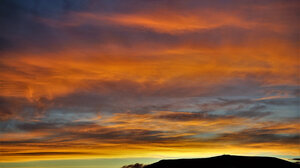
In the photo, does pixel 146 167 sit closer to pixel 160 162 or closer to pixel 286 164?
pixel 160 162

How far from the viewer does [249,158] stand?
3172 inches

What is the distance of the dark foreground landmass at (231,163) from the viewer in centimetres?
7650

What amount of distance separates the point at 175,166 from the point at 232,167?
45.0 feet

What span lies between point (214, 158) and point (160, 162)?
13.5m

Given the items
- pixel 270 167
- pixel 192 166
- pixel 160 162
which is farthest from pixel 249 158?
pixel 160 162

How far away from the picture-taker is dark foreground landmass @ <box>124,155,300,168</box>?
76500 mm

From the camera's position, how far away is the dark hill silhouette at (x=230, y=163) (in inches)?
3012

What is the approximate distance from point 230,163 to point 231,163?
0.94 feet

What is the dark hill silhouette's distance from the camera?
76.5m

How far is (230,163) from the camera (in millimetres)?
76938

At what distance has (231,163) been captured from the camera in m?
77.1

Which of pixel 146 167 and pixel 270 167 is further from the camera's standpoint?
pixel 146 167

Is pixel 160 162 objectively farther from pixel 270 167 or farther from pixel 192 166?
pixel 270 167

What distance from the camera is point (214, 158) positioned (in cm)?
8062
